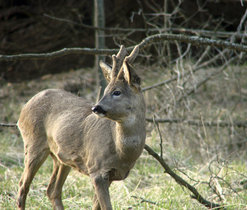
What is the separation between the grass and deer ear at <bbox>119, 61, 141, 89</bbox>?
138cm

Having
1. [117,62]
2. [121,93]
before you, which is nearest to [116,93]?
[121,93]

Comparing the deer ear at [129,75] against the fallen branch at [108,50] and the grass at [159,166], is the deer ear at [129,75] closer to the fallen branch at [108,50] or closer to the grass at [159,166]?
the fallen branch at [108,50]

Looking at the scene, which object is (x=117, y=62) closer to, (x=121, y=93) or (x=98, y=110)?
(x=121, y=93)

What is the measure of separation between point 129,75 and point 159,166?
3.41 metres

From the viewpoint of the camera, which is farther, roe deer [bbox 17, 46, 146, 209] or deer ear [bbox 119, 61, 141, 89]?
roe deer [bbox 17, 46, 146, 209]

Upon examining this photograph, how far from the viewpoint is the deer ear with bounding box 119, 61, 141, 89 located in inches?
144

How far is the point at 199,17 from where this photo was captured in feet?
36.1

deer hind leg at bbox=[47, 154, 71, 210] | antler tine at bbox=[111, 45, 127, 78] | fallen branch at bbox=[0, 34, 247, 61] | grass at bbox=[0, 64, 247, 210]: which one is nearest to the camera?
antler tine at bbox=[111, 45, 127, 78]

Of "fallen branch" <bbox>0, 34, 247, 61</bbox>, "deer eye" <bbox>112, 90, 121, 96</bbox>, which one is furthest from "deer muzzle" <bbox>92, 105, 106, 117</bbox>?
"fallen branch" <bbox>0, 34, 247, 61</bbox>

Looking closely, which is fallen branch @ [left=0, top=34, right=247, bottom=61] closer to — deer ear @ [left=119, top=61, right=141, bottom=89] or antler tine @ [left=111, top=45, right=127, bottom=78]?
antler tine @ [left=111, top=45, right=127, bottom=78]

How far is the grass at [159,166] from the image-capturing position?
521 cm

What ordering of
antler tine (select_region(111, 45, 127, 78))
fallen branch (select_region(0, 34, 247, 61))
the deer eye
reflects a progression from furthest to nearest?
fallen branch (select_region(0, 34, 247, 61)), antler tine (select_region(111, 45, 127, 78)), the deer eye

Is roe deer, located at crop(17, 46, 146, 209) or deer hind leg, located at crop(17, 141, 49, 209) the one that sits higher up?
roe deer, located at crop(17, 46, 146, 209)

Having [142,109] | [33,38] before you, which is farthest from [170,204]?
[33,38]
